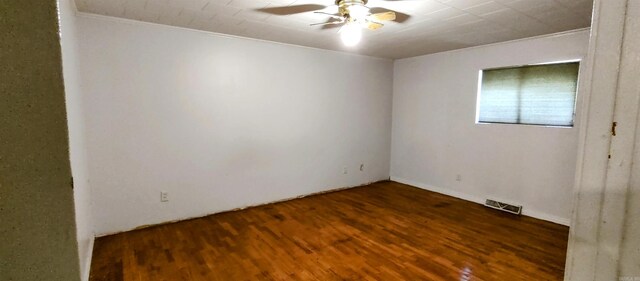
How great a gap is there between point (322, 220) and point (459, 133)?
8.66 ft

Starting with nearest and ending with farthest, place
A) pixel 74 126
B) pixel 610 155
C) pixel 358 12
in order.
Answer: pixel 610 155, pixel 74 126, pixel 358 12

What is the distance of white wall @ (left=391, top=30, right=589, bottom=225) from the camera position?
3.45 metres

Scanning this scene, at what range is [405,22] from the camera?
296cm

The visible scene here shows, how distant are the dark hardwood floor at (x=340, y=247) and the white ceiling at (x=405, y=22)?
2295 mm

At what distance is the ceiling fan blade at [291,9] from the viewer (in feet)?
8.41

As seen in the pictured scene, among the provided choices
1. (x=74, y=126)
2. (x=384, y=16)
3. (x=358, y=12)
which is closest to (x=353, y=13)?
(x=358, y=12)

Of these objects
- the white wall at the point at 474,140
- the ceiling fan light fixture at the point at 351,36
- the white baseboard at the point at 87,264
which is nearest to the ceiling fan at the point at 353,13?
the ceiling fan light fixture at the point at 351,36

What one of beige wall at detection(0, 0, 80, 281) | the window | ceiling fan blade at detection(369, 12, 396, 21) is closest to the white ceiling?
ceiling fan blade at detection(369, 12, 396, 21)

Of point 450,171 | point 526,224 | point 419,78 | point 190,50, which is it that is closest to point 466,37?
point 419,78

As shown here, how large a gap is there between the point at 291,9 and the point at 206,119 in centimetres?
173

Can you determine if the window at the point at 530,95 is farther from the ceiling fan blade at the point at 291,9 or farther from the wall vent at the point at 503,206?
the ceiling fan blade at the point at 291,9

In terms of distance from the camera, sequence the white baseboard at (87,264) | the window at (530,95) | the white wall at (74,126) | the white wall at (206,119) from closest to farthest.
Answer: the white wall at (74,126), the white baseboard at (87,264), the white wall at (206,119), the window at (530,95)

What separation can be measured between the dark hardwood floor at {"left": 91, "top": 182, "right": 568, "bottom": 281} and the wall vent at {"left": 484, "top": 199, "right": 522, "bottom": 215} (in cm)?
11

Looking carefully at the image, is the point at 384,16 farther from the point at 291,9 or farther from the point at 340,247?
the point at 340,247
